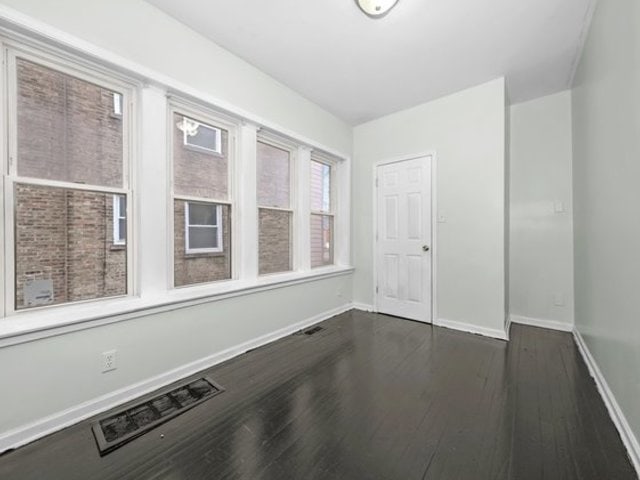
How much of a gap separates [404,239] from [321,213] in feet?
3.95

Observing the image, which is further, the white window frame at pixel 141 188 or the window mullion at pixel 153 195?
the window mullion at pixel 153 195

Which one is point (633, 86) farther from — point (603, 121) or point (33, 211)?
point (33, 211)

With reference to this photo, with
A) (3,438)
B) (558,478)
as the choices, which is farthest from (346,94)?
(3,438)

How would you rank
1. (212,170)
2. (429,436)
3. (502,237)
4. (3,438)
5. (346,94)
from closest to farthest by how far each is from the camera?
(3,438)
(429,436)
(212,170)
(502,237)
(346,94)

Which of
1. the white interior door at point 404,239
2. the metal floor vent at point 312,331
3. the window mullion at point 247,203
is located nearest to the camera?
the window mullion at point 247,203

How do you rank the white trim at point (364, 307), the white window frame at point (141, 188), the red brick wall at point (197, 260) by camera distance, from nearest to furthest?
the white window frame at point (141, 188) → the red brick wall at point (197, 260) → the white trim at point (364, 307)

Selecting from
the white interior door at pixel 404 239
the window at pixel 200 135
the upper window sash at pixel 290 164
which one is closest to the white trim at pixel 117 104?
the window at pixel 200 135

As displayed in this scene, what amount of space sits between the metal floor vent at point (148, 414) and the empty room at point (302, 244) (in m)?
0.02

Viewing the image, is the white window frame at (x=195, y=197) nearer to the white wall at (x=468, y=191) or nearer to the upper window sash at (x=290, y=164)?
the upper window sash at (x=290, y=164)

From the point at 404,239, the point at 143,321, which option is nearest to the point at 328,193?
the point at 404,239

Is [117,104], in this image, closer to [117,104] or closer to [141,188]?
[117,104]

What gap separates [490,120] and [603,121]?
1169 millimetres

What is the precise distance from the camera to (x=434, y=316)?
11.5 ft

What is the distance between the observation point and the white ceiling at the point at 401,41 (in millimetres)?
2099
